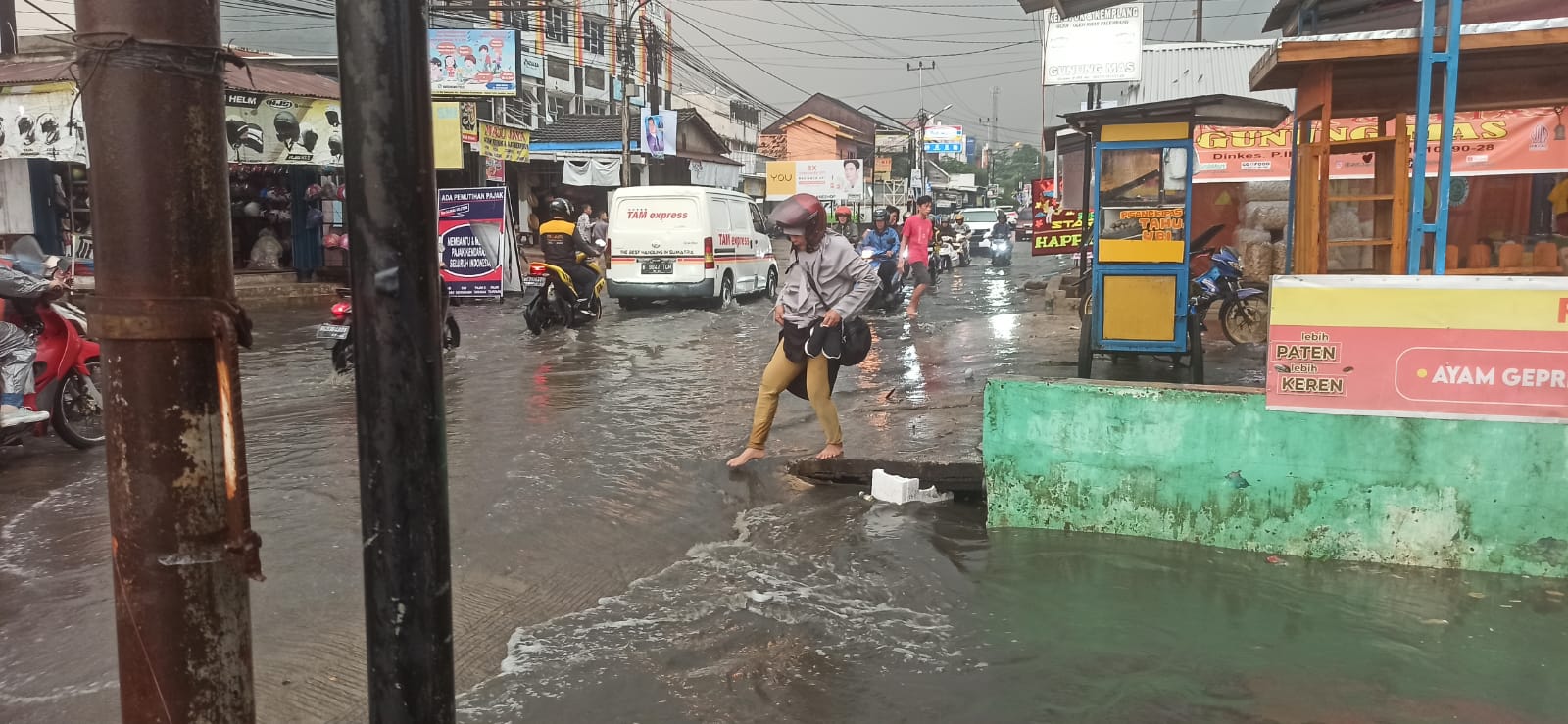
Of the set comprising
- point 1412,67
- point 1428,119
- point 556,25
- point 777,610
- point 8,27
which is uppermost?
point 556,25

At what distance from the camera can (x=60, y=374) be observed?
6.70 m

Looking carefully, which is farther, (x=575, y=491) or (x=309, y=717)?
(x=575, y=491)

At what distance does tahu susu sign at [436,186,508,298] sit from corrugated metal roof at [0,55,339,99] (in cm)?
256

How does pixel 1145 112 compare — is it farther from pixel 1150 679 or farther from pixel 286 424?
pixel 286 424

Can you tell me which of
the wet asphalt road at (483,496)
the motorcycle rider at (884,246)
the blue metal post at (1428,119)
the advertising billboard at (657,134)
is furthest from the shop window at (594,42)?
the blue metal post at (1428,119)

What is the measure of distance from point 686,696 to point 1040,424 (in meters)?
2.23

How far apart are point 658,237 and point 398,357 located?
529 inches

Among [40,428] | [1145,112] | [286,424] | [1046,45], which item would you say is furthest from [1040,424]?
[1046,45]

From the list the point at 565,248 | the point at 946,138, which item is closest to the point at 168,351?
the point at 565,248

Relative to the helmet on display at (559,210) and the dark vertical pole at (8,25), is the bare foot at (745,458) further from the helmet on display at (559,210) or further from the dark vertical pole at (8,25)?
the dark vertical pole at (8,25)

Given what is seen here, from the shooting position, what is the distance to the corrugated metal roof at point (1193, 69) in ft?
70.4

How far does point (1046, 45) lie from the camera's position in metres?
20.0

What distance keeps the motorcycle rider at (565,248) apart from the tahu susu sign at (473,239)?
10.4 feet

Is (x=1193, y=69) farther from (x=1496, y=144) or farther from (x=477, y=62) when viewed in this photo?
(x=477, y=62)
